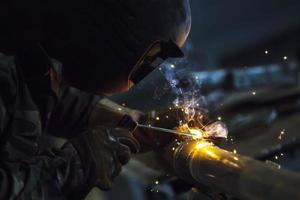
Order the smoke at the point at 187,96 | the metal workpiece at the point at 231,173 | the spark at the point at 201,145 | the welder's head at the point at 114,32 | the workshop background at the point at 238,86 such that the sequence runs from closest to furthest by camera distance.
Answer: the metal workpiece at the point at 231,173 → the spark at the point at 201,145 → the welder's head at the point at 114,32 → the smoke at the point at 187,96 → the workshop background at the point at 238,86

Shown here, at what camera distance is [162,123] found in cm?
145

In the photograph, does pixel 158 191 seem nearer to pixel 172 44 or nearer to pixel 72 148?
pixel 72 148

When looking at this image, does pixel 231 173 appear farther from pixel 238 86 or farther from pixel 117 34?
pixel 238 86

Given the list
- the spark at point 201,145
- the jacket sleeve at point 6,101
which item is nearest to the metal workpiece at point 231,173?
the spark at point 201,145

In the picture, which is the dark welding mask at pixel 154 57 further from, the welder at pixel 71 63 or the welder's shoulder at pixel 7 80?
the welder's shoulder at pixel 7 80

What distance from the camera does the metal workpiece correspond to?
2.69 feet

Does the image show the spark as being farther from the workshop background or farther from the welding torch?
the workshop background

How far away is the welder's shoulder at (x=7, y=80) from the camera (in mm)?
1227

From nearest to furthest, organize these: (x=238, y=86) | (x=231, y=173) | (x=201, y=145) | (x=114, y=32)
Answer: (x=231, y=173), (x=201, y=145), (x=114, y=32), (x=238, y=86)

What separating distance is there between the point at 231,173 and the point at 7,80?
59 centimetres

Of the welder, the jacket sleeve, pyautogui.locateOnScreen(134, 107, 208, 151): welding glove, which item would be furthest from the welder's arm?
the jacket sleeve

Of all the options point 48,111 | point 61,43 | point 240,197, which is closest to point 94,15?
point 61,43

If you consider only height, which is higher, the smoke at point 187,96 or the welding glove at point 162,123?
the smoke at point 187,96

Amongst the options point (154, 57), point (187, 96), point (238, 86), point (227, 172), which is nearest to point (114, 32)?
point (154, 57)
